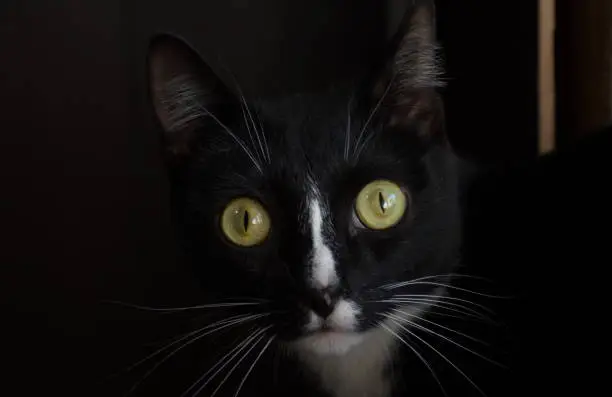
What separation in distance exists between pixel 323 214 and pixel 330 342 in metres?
0.15

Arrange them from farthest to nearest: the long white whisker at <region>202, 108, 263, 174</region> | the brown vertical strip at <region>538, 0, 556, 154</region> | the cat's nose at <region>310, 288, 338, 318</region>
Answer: the brown vertical strip at <region>538, 0, 556, 154</region>, the long white whisker at <region>202, 108, 263, 174</region>, the cat's nose at <region>310, 288, 338, 318</region>

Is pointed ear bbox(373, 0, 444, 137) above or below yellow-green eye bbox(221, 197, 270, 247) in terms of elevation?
above

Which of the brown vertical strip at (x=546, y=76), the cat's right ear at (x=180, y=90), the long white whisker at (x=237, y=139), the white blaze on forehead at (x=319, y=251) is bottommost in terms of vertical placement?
the white blaze on forehead at (x=319, y=251)

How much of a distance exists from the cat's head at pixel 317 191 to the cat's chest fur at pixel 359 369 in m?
0.06

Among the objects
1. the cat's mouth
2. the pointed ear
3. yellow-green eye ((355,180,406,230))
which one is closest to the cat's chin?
the cat's mouth

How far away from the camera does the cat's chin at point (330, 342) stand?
2.73 feet

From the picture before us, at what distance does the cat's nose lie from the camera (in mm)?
792

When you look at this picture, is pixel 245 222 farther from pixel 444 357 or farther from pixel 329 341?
pixel 444 357

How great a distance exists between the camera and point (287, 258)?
0.83 meters

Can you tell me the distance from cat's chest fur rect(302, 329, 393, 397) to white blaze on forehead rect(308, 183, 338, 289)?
0.53 feet

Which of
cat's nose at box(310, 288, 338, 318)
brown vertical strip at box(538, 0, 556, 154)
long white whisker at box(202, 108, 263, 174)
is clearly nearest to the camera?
cat's nose at box(310, 288, 338, 318)

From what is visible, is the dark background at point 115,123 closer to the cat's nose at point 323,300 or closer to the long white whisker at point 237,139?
the long white whisker at point 237,139

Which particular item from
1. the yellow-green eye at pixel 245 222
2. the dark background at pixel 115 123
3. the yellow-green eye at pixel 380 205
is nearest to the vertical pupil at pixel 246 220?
the yellow-green eye at pixel 245 222

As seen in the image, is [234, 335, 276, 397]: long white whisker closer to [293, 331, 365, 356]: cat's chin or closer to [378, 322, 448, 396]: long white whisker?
[293, 331, 365, 356]: cat's chin
